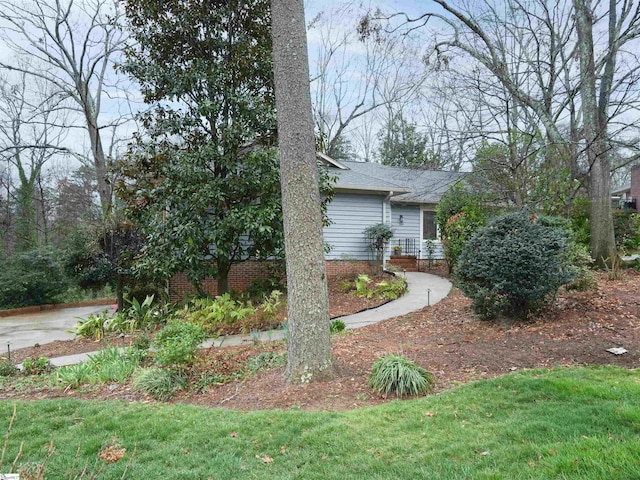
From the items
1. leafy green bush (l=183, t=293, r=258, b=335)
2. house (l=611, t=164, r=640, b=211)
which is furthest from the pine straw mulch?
house (l=611, t=164, r=640, b=211)

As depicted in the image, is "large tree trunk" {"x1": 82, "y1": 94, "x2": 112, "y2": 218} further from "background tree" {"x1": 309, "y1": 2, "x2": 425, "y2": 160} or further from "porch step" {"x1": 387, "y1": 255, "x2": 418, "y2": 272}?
"porch step" {"x1": 387, "y1": 255, "x2": 418, "y2": 272}

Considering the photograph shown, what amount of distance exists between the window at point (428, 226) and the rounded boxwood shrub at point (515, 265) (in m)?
9.49

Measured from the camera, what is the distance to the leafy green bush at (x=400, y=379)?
3818 mm

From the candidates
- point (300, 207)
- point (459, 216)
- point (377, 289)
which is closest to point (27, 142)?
point (377, 289)

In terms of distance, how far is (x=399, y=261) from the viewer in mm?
14938

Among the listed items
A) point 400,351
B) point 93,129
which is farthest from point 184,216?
point 93,129

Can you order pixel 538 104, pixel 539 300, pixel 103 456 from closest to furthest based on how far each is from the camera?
1. pixel 103 456
2. pixel 539 300
3. pixel 538 104

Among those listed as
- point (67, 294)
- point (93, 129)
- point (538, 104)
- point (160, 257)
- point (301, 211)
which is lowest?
point (67, 294)

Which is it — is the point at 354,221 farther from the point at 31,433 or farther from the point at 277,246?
the point at 31,433

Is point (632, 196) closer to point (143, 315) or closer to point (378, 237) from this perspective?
point (378, 237)

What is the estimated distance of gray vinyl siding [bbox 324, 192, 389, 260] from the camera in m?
12.6

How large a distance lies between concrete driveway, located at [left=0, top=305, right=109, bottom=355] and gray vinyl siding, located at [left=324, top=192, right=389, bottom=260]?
7280 mm

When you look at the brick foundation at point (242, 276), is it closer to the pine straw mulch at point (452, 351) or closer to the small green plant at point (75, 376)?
the small green plant at point (75, 376)

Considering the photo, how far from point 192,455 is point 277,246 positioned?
21.1 feet
